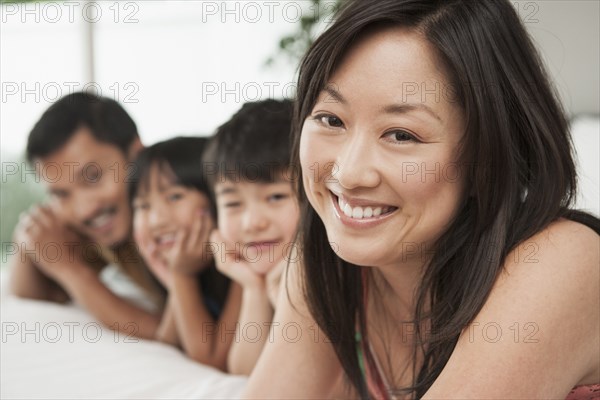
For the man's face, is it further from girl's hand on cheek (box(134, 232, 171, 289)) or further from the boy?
the boy

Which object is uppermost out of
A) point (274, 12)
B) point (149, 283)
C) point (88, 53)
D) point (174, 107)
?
point (274, 12)

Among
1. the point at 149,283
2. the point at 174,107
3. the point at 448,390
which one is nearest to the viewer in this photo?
the point at 448,390

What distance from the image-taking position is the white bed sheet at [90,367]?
1274 mm

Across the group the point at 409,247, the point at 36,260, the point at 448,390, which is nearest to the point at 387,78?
the point at 409,247

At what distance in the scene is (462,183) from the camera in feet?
3.07

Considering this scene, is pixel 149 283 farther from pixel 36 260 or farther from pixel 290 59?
pixel 290 59

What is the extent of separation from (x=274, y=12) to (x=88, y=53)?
111cm

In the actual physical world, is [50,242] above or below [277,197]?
below

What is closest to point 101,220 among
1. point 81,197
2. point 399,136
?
point 81,197

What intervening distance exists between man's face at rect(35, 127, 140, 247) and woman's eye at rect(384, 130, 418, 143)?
1.11 metres

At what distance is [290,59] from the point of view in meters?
2.28

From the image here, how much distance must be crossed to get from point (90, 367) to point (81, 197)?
2.07ft

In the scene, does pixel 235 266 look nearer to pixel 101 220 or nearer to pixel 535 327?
pixel 101 220

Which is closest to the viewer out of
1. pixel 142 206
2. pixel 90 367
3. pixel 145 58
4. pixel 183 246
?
pixel 90 367
